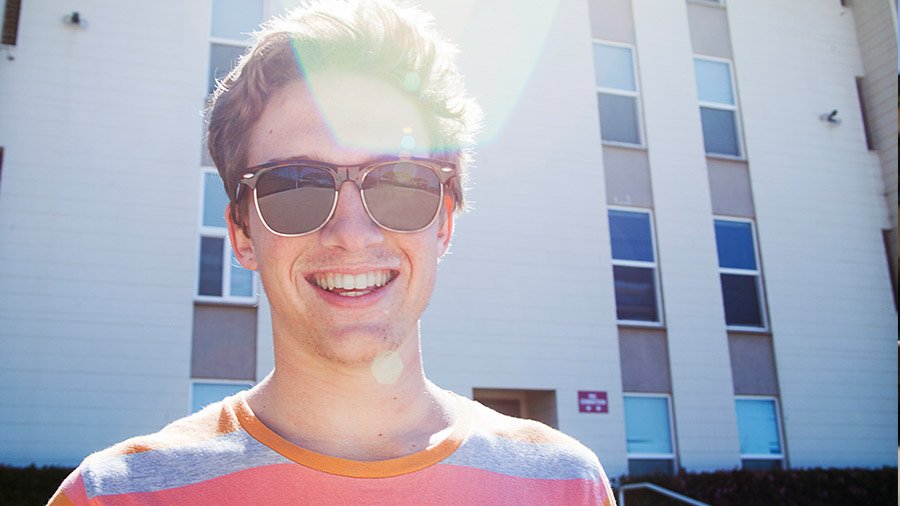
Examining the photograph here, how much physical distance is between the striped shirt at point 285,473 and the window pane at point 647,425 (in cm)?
1136

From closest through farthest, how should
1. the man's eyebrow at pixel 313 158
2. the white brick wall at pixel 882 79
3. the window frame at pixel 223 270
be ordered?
the man's eyebrow at pixel 313 158 → the window frame at pixel 223 270 → the white brick wall at pixel 882 79

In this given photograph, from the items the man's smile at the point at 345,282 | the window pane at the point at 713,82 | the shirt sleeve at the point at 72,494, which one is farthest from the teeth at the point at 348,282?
the window pane at the point at 713,82

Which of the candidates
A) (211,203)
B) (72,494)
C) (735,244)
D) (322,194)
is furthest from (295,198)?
(735,244)

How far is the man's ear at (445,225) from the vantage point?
1952 mm

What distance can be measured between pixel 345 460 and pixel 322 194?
0.53 metres

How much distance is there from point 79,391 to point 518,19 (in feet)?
27.4

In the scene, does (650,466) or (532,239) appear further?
(532,239)

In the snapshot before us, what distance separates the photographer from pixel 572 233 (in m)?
13.0

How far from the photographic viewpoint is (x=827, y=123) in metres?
15.4

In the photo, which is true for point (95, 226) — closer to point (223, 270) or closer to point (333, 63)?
point (223, 270)

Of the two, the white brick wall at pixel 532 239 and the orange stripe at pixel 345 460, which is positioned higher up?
the white brick wall at pixel 532 239

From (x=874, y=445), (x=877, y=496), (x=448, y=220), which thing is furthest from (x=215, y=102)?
(x=874, y=445)

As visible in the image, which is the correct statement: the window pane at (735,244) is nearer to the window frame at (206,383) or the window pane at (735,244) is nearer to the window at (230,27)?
the window frame at (206,383)

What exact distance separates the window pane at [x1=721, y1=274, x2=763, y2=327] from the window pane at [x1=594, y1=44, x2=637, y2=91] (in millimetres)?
3547
